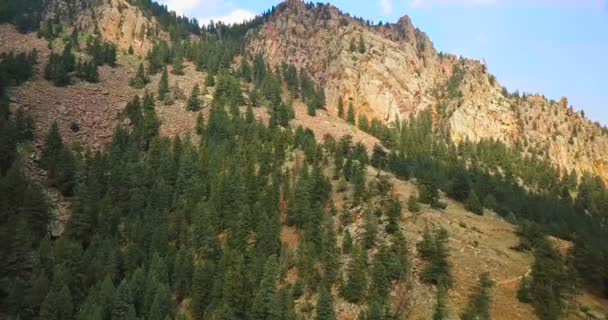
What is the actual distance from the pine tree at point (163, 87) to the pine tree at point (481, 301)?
107 meters

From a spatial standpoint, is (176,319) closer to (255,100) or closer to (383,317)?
(383,317)

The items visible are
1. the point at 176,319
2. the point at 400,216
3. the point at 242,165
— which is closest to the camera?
the point at 176,319

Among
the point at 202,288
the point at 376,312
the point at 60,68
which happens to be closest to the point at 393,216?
the point at 376,312

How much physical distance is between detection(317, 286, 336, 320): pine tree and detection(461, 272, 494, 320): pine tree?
49.1ft

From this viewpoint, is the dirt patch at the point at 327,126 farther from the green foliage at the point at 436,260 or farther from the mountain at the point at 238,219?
the green foliage at the point at 436,260

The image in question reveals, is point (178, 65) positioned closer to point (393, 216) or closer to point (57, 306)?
point (393, 216)

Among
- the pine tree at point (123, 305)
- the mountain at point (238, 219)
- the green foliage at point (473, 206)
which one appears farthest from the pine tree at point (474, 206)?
the pine tree at point (123, 305)

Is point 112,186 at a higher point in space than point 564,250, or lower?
lower

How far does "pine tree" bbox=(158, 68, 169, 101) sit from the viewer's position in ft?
502

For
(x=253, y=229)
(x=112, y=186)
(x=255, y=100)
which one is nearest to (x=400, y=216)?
(x=253, y=229)

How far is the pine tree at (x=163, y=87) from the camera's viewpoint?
153125mm

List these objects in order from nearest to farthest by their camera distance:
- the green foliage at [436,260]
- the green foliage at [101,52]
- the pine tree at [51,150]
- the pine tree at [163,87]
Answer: the green foliage at [436,260] < the pine tree at [51,150] < the pine tree at [163,87] < the green foliage at [101,52]

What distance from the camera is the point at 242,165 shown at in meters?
114

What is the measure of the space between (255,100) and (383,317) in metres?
106
